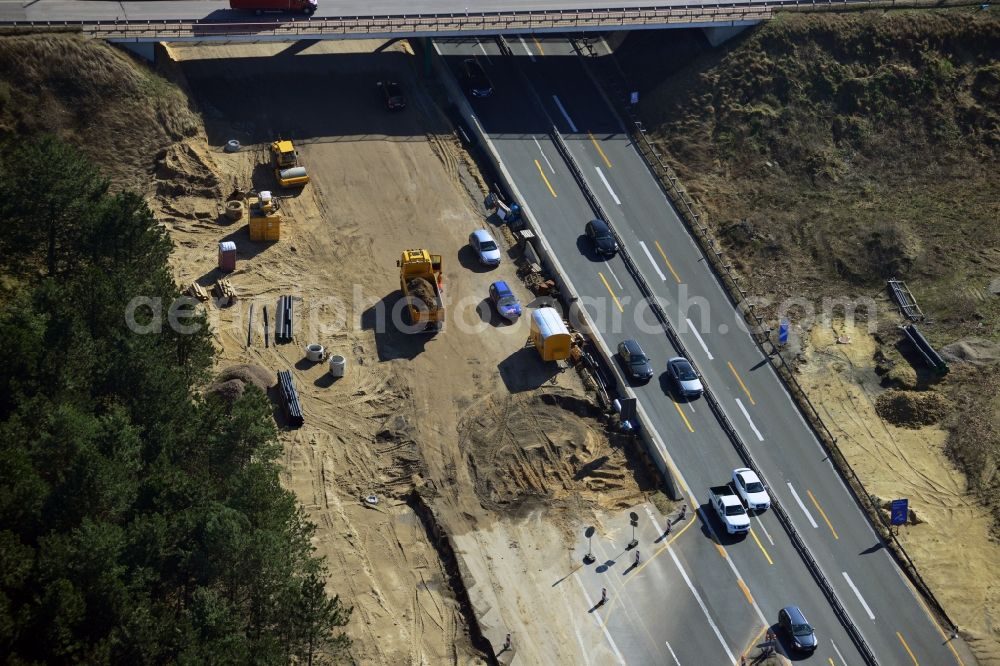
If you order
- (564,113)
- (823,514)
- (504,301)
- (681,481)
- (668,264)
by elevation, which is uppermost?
(564,113)

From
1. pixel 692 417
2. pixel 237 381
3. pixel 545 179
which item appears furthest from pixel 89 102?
pixel 692 417

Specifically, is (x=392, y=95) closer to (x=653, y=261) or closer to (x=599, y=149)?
(x=599, y=149)

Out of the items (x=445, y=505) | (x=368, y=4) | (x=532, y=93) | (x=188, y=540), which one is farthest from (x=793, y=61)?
(x=188, y=540)

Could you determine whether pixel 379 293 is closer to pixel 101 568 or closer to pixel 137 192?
Result: pixel 137 192

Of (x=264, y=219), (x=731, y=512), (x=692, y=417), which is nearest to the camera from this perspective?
(x=731, y=512)

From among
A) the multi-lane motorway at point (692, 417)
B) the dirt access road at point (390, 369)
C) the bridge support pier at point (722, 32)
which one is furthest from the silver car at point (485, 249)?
the bridge support pier at point (722, 32)

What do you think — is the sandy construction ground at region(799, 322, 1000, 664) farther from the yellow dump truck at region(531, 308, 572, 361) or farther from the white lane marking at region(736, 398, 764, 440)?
the yellow dump truck at region(531, 308, 572, 361)

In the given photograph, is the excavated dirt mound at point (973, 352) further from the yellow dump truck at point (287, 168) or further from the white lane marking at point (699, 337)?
the yellow dump truck at point (287, 168)
